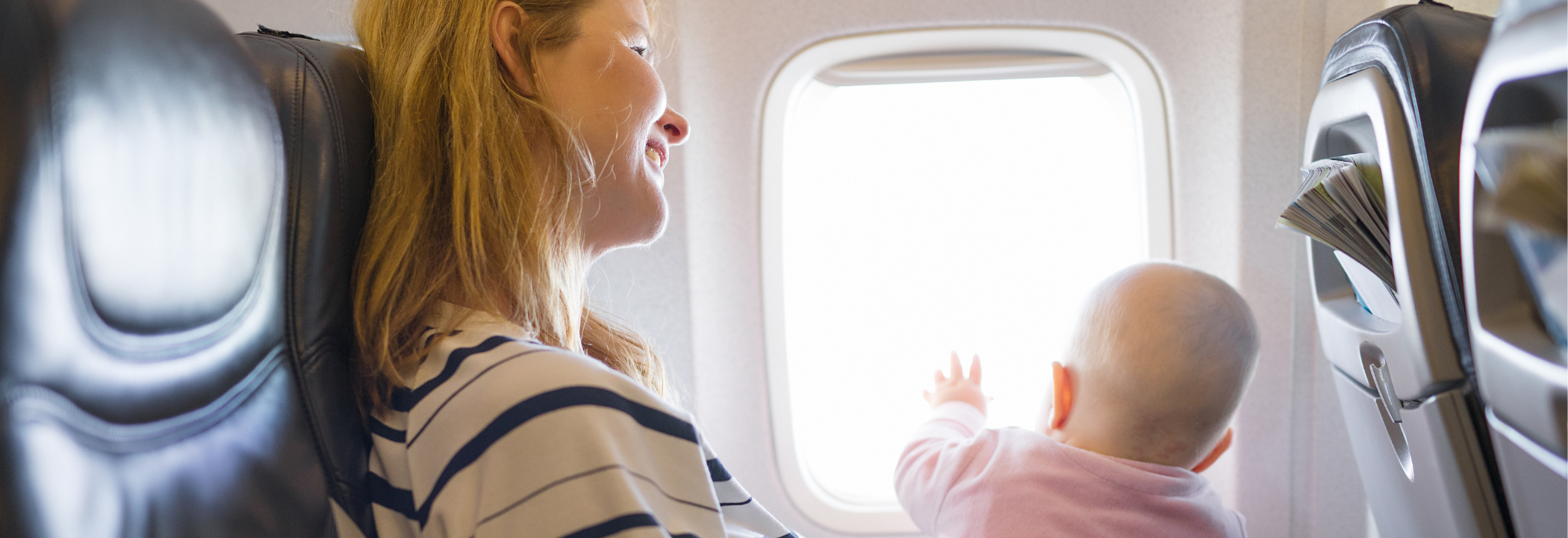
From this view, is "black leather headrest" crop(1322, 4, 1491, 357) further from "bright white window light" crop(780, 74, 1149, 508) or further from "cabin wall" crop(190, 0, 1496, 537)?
"bright white window light" crop(780, 74, 1149, 508)

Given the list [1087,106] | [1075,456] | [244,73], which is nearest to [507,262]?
[244,73]

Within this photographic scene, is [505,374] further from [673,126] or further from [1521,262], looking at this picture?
[1521,262]

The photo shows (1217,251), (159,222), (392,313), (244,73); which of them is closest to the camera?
(159,222)

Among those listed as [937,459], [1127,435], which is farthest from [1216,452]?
[937,459]

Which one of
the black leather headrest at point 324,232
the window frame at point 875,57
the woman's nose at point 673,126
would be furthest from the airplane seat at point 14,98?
the window frame at point 875,57

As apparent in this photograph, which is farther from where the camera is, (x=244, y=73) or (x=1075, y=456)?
(x=1075, y=456)

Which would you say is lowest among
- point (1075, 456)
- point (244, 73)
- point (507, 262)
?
point (1075, 456)

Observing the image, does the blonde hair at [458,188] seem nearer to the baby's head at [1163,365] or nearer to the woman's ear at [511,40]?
the woman's ear at [511,40]

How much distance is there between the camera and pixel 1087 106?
1867 mm

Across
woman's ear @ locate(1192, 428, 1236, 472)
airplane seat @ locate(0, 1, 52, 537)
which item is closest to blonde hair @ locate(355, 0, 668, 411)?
airplane seat @ locate(0, 1, 52, 537)

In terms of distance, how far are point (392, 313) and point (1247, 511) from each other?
1.88 m

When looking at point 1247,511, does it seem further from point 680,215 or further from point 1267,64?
point 680,215

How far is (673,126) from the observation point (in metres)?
1.17

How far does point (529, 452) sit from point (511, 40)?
1.68 feet
